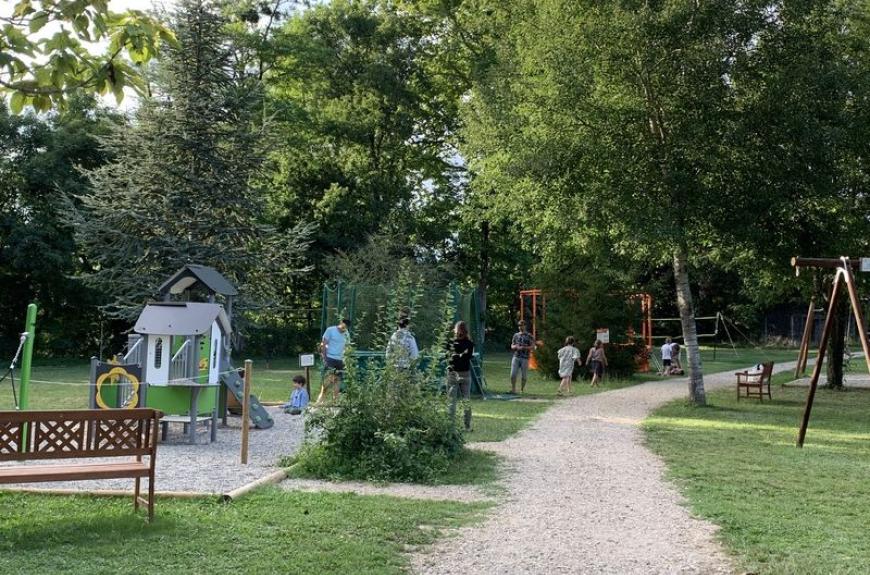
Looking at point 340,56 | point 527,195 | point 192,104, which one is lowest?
point 527,195

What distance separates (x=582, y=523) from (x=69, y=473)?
4.01 metres

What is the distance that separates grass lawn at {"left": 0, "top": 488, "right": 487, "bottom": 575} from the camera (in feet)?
17.5

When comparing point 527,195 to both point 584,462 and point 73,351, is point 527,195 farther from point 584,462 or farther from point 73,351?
point 73,351

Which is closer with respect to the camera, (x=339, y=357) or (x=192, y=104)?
(x=339, y=357)

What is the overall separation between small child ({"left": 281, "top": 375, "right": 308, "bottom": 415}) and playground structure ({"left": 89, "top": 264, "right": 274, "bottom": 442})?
1.75 m

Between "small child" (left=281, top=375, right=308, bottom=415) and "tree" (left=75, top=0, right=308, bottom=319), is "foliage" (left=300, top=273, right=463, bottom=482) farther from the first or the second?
"tree" (left=75, top=0, right=308, bottom=319)

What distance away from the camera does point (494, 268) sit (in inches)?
1790

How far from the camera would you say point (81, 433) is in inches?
254

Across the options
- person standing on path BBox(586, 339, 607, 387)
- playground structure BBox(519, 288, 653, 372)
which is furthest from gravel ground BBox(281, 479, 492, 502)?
playground structure BBox(519, 288, 653, 372)

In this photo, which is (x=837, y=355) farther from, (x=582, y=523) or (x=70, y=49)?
(x=70, y=49)

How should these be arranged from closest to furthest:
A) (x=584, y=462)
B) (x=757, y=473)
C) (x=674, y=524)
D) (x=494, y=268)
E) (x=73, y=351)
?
1. (x=674, y=524)
2. (x=757, y=473)
3. (x=584, y=462)
4. (x=73, y=351)
5. (x=494, y=268)

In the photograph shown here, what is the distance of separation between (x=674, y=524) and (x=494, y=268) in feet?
127

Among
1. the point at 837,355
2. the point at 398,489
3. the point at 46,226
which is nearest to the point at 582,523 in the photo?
the point at 398,489

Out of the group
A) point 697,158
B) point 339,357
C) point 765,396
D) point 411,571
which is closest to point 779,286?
point 765,396
